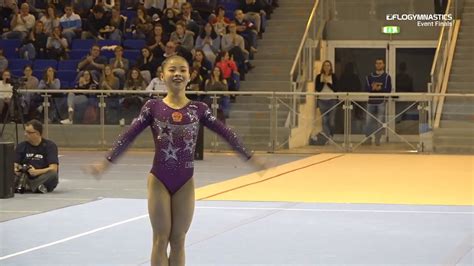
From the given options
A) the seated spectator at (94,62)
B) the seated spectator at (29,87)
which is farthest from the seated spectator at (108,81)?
the seated spectator at (29,87)

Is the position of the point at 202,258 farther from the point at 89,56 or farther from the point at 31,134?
the point at 89,56

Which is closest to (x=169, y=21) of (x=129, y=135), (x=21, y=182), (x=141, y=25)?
(x=141, y=25)

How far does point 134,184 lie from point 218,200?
243 cm

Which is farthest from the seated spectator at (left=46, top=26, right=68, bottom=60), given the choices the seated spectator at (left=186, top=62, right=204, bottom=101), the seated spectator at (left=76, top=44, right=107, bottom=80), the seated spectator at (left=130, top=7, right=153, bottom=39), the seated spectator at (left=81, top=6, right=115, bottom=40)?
the seated spectator at (left=186, top=62, right=204, bottom=101)

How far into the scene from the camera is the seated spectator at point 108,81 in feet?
77.1

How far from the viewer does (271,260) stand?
30.1 ft

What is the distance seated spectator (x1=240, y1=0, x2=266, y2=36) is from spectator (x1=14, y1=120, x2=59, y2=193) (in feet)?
41.3

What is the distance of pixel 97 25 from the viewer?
88.9 ft

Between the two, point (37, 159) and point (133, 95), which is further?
point (133, 95)

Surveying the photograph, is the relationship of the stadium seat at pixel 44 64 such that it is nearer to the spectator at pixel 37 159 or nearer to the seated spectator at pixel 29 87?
the seated spectator at pixel 29 87

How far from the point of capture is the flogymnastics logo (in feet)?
83.5

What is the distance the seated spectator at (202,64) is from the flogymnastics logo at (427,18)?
16.7ft

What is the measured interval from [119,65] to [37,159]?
34.5ft

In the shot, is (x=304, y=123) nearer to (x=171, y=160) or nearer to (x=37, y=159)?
(x=37, y=159)
